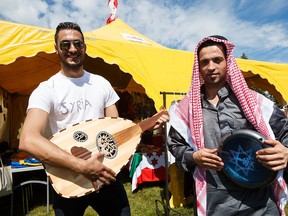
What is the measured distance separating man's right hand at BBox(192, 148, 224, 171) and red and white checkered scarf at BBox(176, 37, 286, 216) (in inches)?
4.2

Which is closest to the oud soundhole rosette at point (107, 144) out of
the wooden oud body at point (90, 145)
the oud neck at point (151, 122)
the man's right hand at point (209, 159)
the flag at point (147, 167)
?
the wooden oud body at point (90, 145)

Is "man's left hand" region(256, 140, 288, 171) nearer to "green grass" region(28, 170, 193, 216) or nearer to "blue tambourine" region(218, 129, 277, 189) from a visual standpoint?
"blue tambourine" region(218, 129, 277, 189)

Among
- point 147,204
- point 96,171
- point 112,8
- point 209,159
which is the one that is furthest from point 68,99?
point 112,8

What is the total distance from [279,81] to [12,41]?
4.87 m

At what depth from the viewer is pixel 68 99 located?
146 centimetres

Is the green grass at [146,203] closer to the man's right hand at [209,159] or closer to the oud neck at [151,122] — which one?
the oud neck at [151,122]

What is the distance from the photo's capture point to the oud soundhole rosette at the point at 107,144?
1.51m

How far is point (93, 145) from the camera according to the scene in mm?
1516

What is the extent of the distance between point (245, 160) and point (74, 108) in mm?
987

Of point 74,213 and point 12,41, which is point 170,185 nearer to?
point 74,213

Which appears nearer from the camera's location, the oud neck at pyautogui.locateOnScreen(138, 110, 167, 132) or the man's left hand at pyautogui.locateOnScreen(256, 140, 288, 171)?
the man's left hand at pyautogui.locateOnScreen(256, 140, 288, 171)

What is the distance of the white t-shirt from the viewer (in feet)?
4.53

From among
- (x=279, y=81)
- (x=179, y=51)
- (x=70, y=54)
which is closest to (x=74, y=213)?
(x=70, y=54)

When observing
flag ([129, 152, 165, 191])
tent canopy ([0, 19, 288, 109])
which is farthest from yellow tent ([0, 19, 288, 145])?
flag ([129, 152, 165, 191])
